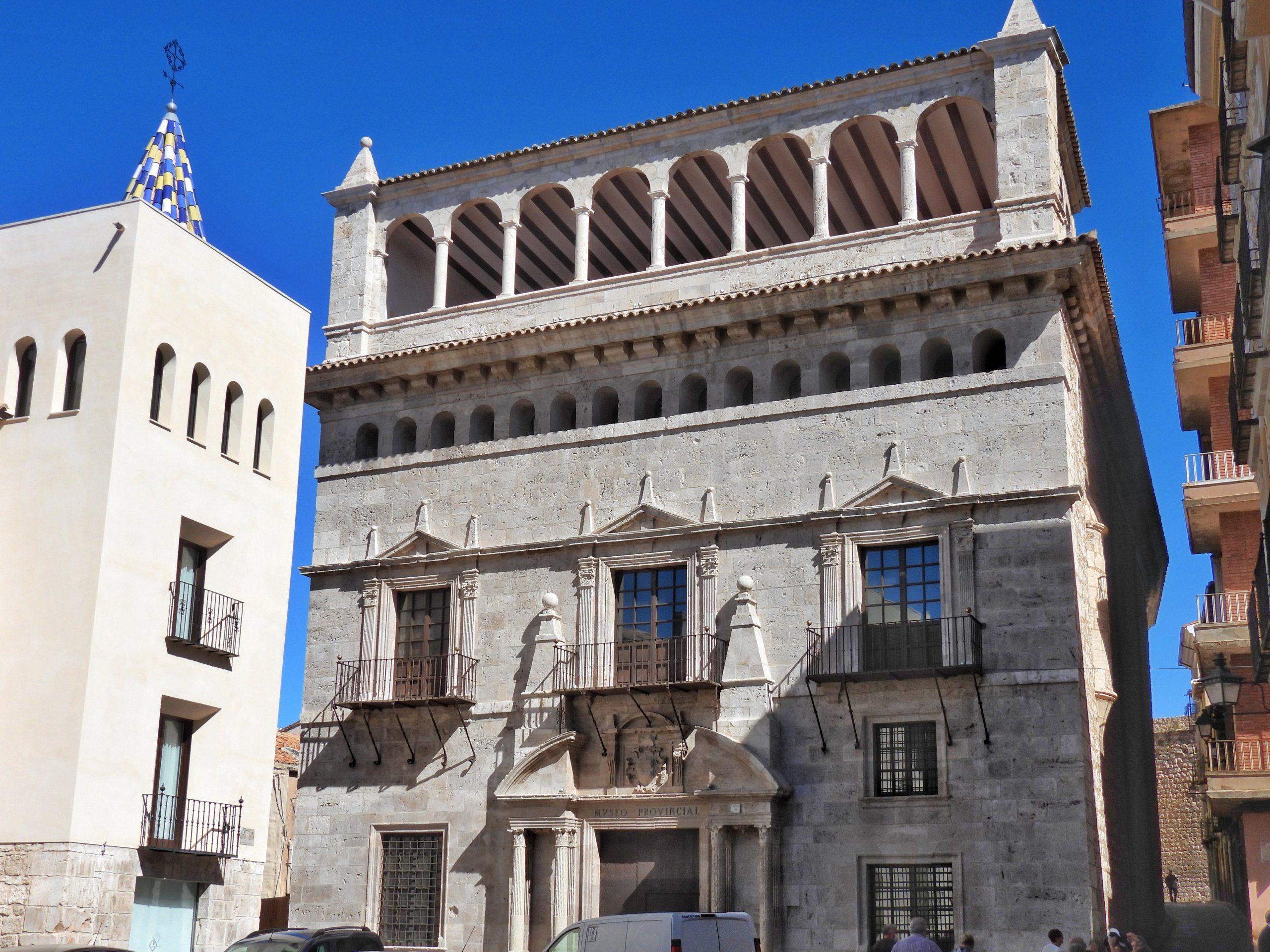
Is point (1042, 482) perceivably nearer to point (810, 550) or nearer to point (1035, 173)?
point (810, 550)

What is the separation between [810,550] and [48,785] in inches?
484

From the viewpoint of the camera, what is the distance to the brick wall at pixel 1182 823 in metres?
49.4

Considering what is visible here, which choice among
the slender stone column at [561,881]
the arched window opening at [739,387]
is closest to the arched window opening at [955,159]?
the arched window opening at [739,387]

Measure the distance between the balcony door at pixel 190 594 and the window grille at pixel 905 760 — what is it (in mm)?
11047

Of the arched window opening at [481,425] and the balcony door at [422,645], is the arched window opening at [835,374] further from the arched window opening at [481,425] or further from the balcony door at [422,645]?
the balcony door at [422,645]

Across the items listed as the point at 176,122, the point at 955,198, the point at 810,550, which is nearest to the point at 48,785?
the point at 810,550

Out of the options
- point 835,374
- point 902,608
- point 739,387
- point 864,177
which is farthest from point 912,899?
point 864,177

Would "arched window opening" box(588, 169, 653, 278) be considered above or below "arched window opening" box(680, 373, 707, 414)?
above

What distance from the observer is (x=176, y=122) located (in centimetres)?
3078

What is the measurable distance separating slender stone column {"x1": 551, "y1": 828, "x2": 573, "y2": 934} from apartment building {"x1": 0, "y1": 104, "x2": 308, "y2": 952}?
16.1 feet

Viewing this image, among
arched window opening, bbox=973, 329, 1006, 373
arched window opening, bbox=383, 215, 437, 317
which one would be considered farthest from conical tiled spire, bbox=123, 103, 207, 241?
arched window opening, bbox=973, 329, 1006, 373

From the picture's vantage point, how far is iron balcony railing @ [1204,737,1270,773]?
87.1ft

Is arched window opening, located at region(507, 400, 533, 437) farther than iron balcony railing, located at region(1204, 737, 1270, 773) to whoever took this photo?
Yes

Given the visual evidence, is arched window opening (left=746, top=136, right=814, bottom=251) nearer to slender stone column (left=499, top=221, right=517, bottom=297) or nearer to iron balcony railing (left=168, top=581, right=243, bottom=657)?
slender stone column (left=499, top=221, right=517, bottom=297)
